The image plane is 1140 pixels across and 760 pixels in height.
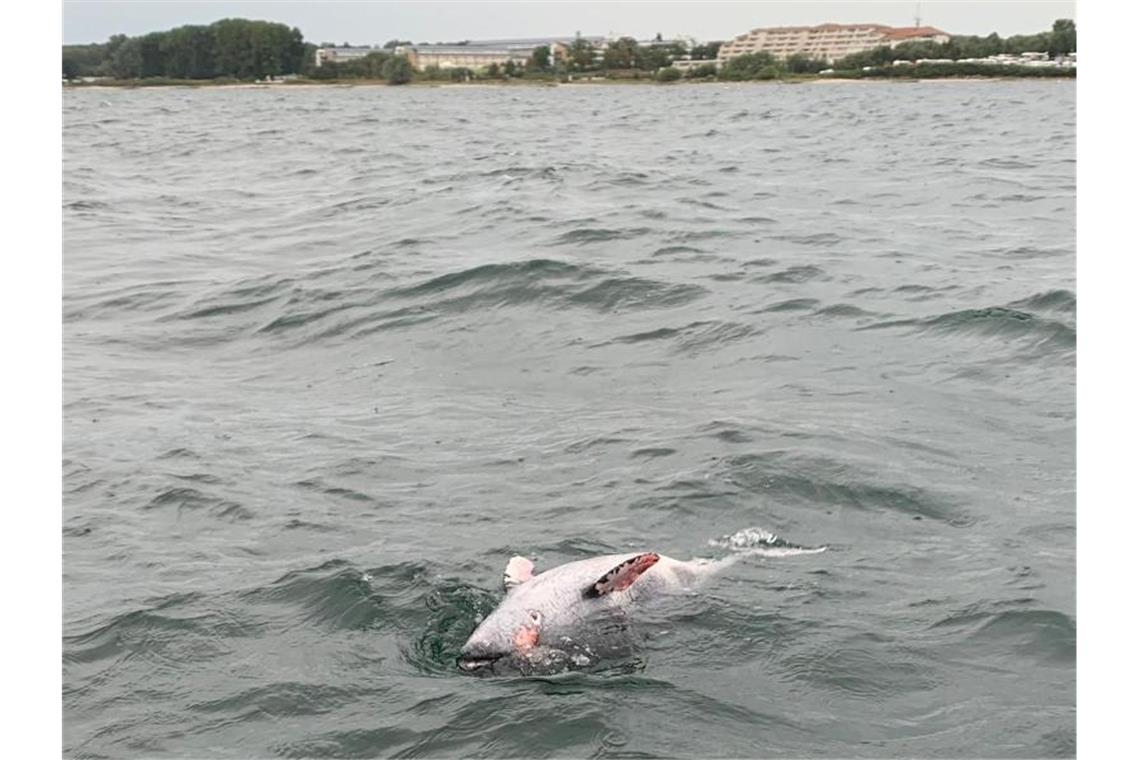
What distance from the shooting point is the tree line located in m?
91.7

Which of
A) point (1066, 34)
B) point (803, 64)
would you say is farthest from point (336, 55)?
point (1066, 34)

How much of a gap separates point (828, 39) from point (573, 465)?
74201 mm

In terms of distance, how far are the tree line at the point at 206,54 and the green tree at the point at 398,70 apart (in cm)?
827

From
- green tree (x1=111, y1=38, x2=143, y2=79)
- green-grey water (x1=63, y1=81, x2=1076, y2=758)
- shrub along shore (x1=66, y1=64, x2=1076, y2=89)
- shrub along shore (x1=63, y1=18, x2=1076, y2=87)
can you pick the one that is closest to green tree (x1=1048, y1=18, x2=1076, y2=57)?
green-grey water (x1=63, y1=81, x2=1076, y2=758)

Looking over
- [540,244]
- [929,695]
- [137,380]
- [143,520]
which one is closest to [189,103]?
[540,244]

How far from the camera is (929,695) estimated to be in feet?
24.6

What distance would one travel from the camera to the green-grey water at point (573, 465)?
296 inches

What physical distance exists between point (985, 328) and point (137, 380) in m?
10.3

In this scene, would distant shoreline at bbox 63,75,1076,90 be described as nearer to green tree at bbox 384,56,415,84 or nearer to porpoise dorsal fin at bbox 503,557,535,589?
→ green tree at bbox 384,56,415,84

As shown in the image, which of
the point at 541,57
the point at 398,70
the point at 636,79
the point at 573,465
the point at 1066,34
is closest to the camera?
the point at 573,465

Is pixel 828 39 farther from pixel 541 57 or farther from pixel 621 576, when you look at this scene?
pixel 621 576

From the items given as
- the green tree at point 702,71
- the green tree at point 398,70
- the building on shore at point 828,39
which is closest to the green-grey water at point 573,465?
the building on shore at point 828,39

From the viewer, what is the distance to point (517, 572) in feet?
29.0

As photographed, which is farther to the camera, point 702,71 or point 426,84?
point 426,84
